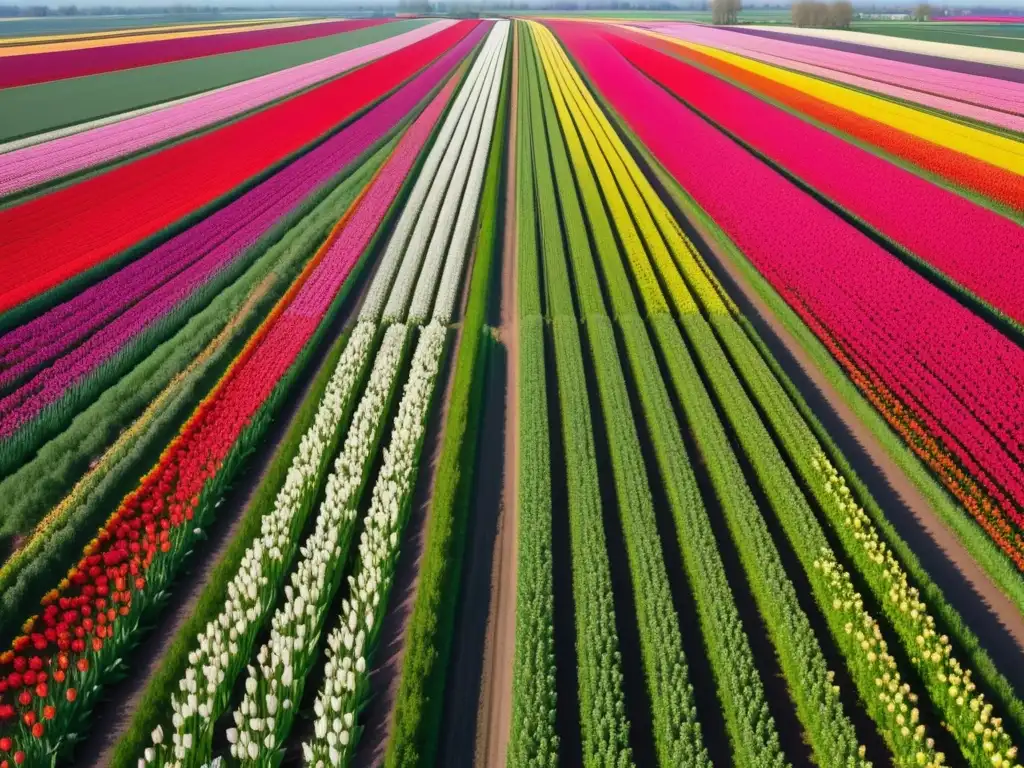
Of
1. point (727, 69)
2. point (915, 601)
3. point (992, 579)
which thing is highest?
point (727, 69)

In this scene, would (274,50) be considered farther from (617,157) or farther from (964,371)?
(964,371)

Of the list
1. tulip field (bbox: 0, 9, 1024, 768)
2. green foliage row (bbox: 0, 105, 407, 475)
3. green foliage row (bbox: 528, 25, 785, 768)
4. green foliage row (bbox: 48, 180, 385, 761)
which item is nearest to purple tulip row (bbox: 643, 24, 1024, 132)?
tulip field (bbox: 0, 9, 1024, 768)

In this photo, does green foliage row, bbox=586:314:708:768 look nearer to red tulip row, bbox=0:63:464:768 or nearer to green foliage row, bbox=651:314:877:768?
A: green foliage row, bbox=651:314:877:768

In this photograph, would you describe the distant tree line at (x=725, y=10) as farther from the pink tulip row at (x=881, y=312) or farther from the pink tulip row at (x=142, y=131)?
the pink tulip row at (x=881, y=312)

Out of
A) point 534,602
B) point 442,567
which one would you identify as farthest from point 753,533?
point 442,567

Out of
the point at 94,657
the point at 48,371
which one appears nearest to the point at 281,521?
the point at 94,657

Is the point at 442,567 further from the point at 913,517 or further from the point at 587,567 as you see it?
the point at 913,517

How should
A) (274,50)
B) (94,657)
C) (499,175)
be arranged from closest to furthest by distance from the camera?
(94,657) < (499,175) < (274,50)
